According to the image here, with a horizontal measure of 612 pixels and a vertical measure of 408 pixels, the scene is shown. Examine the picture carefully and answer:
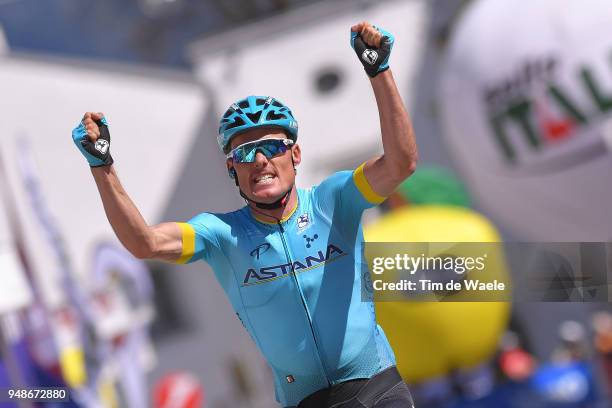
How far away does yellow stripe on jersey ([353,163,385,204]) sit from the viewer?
4781 mm

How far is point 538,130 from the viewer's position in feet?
33.5

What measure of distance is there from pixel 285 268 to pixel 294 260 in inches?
2.1

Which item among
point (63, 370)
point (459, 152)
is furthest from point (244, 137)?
point (63, 370)

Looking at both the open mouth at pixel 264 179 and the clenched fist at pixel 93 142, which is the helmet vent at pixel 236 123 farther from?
the clenched fist at pixel 93 142

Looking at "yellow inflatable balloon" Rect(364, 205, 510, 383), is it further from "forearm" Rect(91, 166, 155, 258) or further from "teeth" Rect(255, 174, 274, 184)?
"forearm" Rect(91, 166, 155, 258)

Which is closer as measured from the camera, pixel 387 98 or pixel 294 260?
pixel 387 98

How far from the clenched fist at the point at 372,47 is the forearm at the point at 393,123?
0.13ft

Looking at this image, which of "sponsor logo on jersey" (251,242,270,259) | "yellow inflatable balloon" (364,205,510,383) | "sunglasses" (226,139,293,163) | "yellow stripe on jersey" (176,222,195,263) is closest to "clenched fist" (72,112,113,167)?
"yellow stripe on jersey" (176,222,195,263)

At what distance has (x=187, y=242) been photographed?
15.8 ft

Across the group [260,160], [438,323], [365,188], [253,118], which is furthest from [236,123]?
[438,323]

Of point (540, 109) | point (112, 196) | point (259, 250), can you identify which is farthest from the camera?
point (540, 109)

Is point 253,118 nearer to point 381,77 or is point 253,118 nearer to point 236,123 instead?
point 236,123

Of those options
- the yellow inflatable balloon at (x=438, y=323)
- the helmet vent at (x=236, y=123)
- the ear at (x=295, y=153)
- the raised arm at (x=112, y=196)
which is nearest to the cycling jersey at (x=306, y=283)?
the ear at (x=295, y=153)

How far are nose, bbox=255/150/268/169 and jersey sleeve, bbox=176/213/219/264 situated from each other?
0.37 metres
